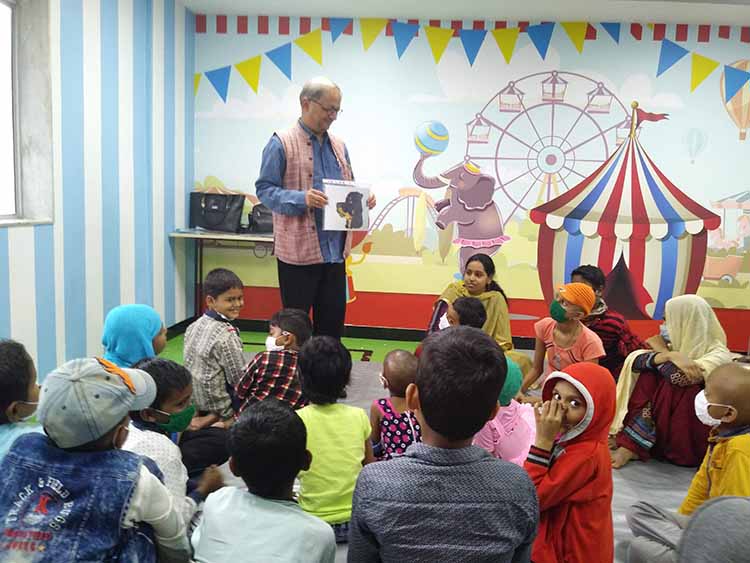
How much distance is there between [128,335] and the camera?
2.25 metres

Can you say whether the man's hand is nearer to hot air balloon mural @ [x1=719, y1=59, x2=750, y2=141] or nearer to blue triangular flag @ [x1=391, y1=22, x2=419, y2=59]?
blue triangular flag @ [x1=391, y1=22, x2=419, y2=59]

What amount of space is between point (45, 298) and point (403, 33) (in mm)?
3297

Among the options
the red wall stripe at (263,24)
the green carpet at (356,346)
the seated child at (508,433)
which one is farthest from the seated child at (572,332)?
the red wall stripe at (263,24)

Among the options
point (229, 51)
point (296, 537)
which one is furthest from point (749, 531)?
point (229, 51)

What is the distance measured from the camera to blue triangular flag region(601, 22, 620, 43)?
483cm

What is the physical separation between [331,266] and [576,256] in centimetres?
288

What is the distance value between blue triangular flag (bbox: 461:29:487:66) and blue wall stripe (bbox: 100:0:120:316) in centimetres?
257

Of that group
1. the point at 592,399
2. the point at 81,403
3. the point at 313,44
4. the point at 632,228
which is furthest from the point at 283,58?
the point at 81,403

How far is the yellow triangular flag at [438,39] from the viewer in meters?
4.89

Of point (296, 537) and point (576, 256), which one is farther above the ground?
point (576, 256)

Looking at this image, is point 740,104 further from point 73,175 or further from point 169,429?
point 169,429

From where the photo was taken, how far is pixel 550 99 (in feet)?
16.2

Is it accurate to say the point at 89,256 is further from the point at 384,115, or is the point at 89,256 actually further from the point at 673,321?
the point at 673,321

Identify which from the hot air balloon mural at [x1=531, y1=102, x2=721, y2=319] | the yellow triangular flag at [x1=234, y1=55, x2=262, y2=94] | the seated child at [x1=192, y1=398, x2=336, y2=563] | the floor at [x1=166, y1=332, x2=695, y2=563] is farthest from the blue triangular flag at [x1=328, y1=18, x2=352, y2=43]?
the seated child at [x1=192, y1=398, x2=336, y2=563]
